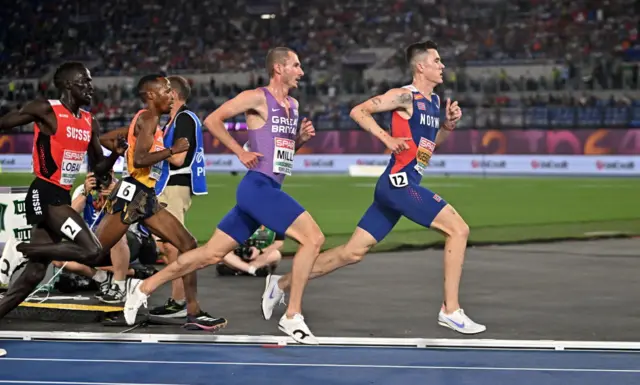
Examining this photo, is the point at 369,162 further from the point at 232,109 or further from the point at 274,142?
the point at 232,109

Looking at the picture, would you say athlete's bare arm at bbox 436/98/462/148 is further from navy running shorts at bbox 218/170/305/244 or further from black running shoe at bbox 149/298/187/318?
black running shoe at bbox 149/298/187/318

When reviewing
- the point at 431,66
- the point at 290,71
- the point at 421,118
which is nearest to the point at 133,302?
the point at 290,71

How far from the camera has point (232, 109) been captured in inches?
313

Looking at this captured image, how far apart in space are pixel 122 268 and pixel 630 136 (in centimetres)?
2846

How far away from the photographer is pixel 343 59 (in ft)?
155

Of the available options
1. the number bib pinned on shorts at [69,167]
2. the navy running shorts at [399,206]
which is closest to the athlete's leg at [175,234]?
the number bib pinned on shorts at [69,167]

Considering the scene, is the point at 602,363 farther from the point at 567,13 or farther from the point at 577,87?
the point at 567,13

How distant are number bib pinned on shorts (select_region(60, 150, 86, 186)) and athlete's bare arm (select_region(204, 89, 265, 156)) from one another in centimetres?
100

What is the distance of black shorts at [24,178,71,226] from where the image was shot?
7.62 meters

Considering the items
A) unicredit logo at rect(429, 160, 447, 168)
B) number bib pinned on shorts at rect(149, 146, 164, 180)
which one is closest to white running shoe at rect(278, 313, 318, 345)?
number bib pinned on shorts at rect(149, 146, 164, 180)

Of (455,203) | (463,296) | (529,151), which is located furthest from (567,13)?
(463,296)

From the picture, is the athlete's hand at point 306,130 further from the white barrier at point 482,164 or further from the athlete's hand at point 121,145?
the white barrier at point 482,164

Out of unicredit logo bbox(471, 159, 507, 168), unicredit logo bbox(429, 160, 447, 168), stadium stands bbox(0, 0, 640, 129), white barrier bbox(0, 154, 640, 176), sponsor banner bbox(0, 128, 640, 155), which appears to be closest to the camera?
sponsor banner bbox(0, 128, 640, 155)

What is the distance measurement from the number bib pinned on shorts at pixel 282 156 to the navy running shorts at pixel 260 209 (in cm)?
11
